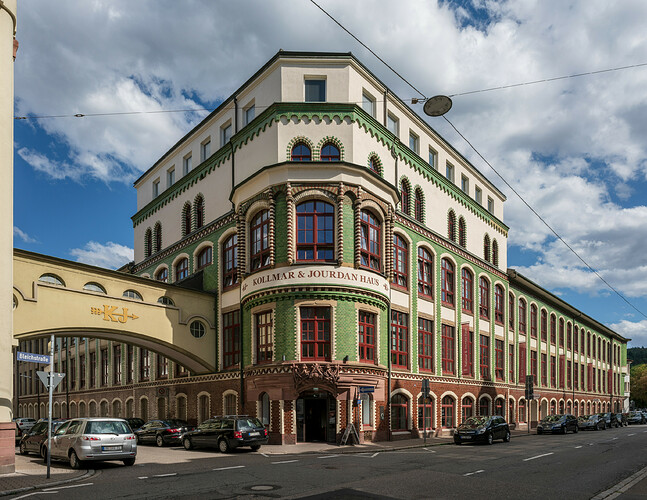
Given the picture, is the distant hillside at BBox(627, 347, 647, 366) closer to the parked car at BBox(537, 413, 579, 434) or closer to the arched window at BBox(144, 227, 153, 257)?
the parked car at BBox(537, 413, 579, 434)

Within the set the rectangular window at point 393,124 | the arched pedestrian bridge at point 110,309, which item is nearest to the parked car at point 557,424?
the rectangular window at point 393,124

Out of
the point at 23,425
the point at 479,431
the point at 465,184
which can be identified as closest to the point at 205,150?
the point at 465,184

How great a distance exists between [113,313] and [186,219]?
12.0 m

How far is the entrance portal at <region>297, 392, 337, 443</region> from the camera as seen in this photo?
1045 inches

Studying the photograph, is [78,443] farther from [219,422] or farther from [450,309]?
[450,309]

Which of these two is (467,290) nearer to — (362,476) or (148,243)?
(148,243)

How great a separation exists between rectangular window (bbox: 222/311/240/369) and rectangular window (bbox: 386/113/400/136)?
1278cm

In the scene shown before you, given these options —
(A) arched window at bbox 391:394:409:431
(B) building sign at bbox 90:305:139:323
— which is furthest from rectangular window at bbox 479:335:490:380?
(B) building sign at bbox 90:305:139:323

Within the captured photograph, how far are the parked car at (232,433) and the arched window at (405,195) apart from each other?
15.1m

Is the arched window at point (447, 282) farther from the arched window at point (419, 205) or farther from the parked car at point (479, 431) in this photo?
the parked car at point (479, 431)

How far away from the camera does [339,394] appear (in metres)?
26.3

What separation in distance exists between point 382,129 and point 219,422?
16463 millimetres

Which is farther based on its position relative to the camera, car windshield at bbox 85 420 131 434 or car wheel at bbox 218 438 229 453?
car wheel at bbox 218 438 229 453

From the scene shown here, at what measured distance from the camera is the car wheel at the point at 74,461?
17594mm
